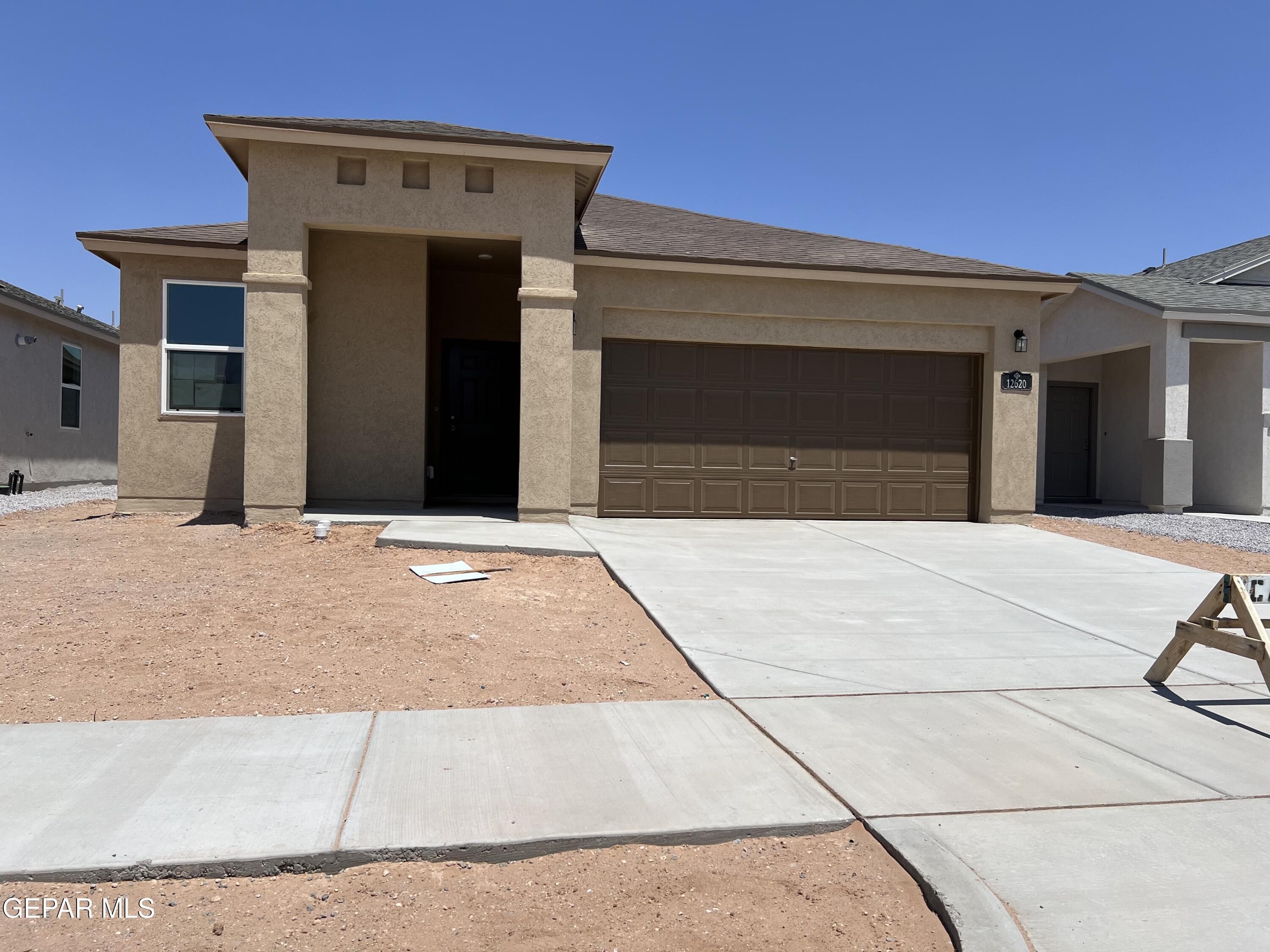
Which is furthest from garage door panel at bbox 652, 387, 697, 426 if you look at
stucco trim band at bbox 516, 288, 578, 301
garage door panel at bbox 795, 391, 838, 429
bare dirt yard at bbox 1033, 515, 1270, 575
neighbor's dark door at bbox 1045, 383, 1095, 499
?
neighbor's dark door at bbox 1045, 383, 1095, 499

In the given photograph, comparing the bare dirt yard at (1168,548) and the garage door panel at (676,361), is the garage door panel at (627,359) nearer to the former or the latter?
the garage door panel at (676,361)

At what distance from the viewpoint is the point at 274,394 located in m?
10.2

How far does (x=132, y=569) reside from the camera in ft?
26.8

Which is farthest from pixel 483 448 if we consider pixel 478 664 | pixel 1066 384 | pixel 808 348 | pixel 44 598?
pixel 1066 384

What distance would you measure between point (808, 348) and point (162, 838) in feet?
35.0

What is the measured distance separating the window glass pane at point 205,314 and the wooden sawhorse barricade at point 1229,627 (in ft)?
35.8

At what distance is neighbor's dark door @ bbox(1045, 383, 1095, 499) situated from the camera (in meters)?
18.7

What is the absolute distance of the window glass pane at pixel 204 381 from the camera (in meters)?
11.8

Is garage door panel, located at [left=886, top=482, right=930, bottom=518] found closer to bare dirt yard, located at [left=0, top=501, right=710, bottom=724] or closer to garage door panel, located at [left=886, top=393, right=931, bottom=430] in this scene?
garage door panel, located at [left=886, top=393, right=931, bottom=430]

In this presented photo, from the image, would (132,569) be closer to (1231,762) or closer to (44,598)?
(44,598)

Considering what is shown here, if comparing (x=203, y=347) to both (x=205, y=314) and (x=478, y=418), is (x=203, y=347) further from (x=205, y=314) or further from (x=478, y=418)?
(x=478, y=418)

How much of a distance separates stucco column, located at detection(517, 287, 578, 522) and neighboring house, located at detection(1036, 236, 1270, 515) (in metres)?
10.8

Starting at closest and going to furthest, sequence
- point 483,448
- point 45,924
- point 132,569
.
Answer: point 45,924 < point 132,569 < point 483,448

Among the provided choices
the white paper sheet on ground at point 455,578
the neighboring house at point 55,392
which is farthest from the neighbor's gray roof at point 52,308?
the white paper sheet on ground at point 455,578
